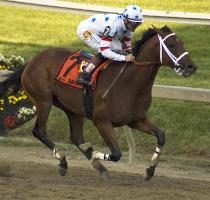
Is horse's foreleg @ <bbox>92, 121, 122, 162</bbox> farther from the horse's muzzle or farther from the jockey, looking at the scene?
the horse's muzzle

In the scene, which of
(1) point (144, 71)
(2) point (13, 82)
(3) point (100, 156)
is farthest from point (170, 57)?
(2) point (13, 82)

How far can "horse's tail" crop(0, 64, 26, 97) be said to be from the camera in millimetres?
9852

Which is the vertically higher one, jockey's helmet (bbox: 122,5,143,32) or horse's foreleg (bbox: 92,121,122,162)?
jockey's helmet (bbox: 122,5,143,32)

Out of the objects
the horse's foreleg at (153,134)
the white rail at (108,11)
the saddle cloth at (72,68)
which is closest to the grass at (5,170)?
the saddle cloth at (72,68)

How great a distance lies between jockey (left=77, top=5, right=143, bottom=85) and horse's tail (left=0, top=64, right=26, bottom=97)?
1128mm

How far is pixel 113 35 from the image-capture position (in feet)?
28.9

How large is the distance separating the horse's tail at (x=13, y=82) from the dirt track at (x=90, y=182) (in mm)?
870

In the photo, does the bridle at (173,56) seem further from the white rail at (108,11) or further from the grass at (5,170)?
the white rail at (108,11)

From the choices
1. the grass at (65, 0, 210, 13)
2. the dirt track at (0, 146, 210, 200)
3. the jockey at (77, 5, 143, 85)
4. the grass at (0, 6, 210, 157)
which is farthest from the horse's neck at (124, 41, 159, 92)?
the grass at (65, 0, 210, 13)

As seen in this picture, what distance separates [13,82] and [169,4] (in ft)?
28.7

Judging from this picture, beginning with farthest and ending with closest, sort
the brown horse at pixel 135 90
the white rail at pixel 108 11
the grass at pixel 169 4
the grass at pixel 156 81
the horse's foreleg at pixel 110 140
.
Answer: the grass at pixel 169 4, the white rail at pixel 108 11, the grass at pixel 156 81, the horse's foreleg at pixel 110 140, the brown horse at pixel 135 90

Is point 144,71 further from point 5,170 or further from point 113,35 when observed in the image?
point 5,170

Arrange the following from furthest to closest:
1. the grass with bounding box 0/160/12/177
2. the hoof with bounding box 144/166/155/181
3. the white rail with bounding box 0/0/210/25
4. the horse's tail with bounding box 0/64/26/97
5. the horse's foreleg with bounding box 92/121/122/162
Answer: the white rail with bounding box 0/0/210/25, the horse's tail with bounding box 0/64/26/97, the grass with bounding box 0/160/12/177, the hoof with bounding box 144/166/155/181, the horse's foreleg with bounding box 92/121/122/162

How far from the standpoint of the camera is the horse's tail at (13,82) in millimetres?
9852
